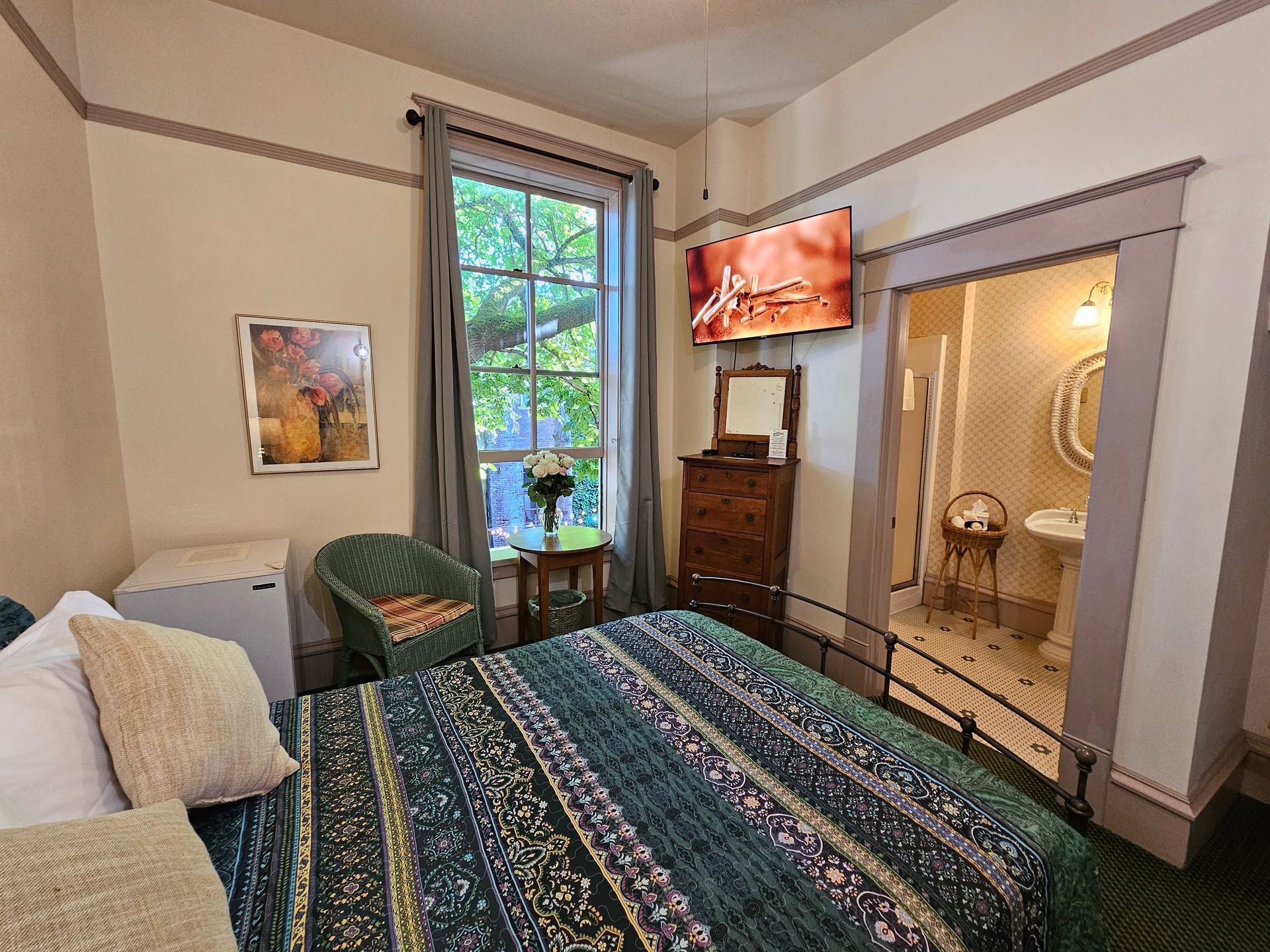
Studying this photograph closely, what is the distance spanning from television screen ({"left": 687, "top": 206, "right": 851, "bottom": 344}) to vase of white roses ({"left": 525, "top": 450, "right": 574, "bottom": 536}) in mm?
1159

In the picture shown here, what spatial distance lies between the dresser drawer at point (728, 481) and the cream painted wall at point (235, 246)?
1.60 metres

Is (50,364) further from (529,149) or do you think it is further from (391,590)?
(529,149)

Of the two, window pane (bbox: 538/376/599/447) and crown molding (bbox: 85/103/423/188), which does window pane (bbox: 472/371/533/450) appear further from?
crown molding (bbox: 85/103/423/188)

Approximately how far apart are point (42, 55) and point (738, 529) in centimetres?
331

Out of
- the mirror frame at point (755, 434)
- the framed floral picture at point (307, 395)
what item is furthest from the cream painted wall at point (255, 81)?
the mirror frame at point (755, 434)

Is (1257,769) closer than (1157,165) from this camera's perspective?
No

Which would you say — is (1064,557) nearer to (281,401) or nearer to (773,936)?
(773,936)

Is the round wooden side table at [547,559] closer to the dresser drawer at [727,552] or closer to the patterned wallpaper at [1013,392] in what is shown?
the dresser drawer at [727,552]

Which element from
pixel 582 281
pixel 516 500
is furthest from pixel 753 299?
pixel 516 500

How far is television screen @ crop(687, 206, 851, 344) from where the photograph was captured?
2.62 meters

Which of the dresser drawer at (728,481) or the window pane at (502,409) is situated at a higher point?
the window pane at (502,409)

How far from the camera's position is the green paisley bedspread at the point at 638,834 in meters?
0.87

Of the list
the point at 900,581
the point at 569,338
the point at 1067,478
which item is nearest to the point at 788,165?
the point at 569,338

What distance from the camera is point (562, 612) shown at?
3029 mm
